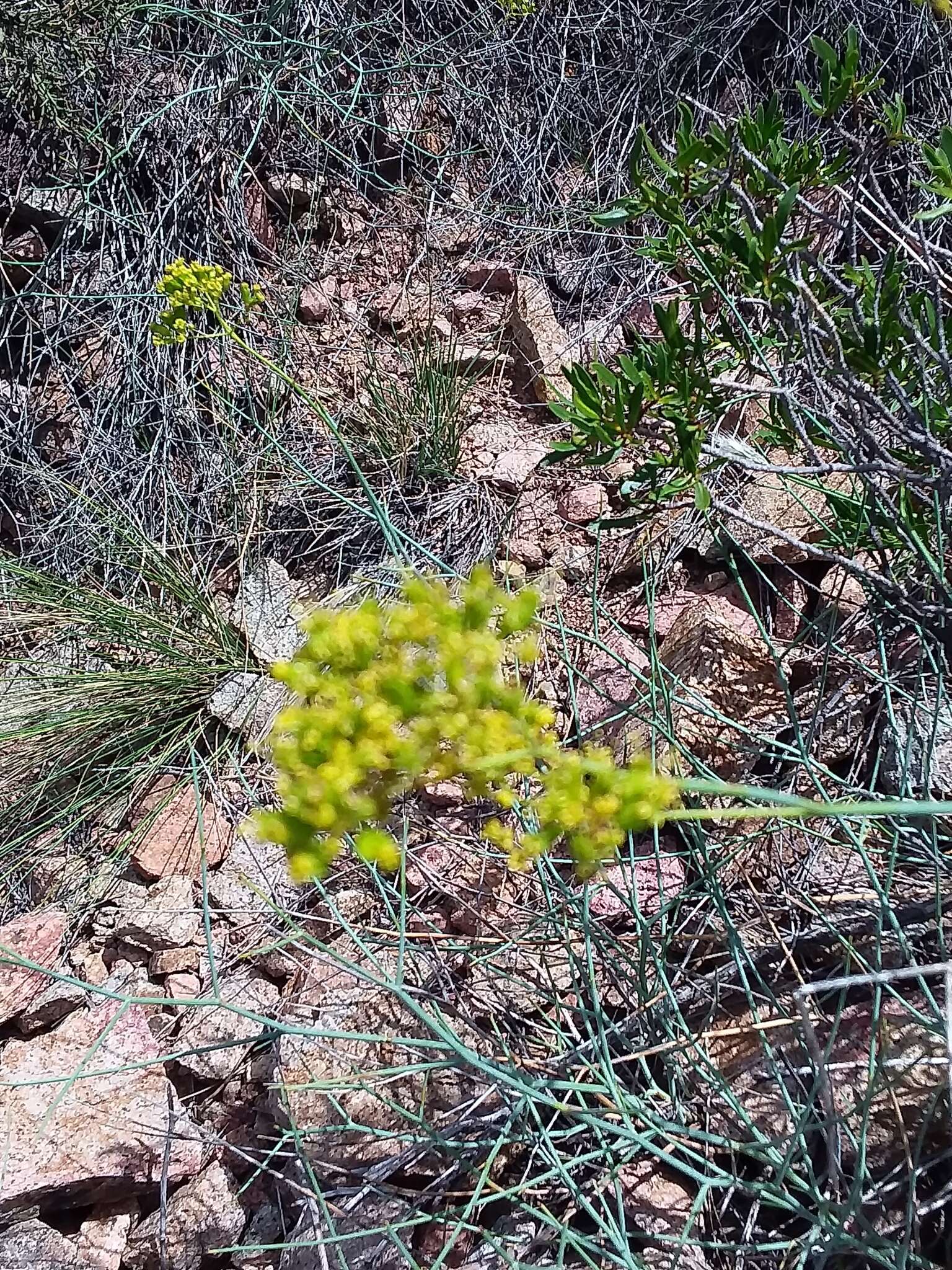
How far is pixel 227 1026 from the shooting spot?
62.3 inches

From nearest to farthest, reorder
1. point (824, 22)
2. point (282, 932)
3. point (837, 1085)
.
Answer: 1. point (837, 1085)
2. point (282, 932)
3. point (824, 22)

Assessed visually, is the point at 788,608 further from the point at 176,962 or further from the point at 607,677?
the point at 176,962

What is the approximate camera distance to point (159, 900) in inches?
69.8

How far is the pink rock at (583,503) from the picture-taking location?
204cm

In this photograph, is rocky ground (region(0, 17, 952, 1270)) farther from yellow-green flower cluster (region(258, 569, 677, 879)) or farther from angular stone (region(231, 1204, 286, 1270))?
yellow-green flower cluster (region(258, 569, 677, 879))

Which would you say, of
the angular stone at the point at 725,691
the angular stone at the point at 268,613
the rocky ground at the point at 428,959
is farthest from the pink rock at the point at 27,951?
the angular stone at the point at 725,691

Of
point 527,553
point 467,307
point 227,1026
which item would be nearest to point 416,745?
point 227,1026

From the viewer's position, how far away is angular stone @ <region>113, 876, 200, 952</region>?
173cm

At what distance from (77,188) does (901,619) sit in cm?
255

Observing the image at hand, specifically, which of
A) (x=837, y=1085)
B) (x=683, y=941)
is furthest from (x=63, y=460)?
(x=837, y=1085)

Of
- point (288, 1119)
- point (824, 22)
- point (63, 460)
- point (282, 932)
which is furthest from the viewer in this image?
point (63, 460)

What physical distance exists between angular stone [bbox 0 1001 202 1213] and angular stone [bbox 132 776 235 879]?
0.36m

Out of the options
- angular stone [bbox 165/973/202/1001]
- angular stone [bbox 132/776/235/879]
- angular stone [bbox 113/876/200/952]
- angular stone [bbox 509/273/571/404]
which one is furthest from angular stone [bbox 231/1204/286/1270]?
angular stone [bbox 509/273/571/404]

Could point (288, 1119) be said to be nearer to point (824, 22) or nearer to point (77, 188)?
point (77, 188)
